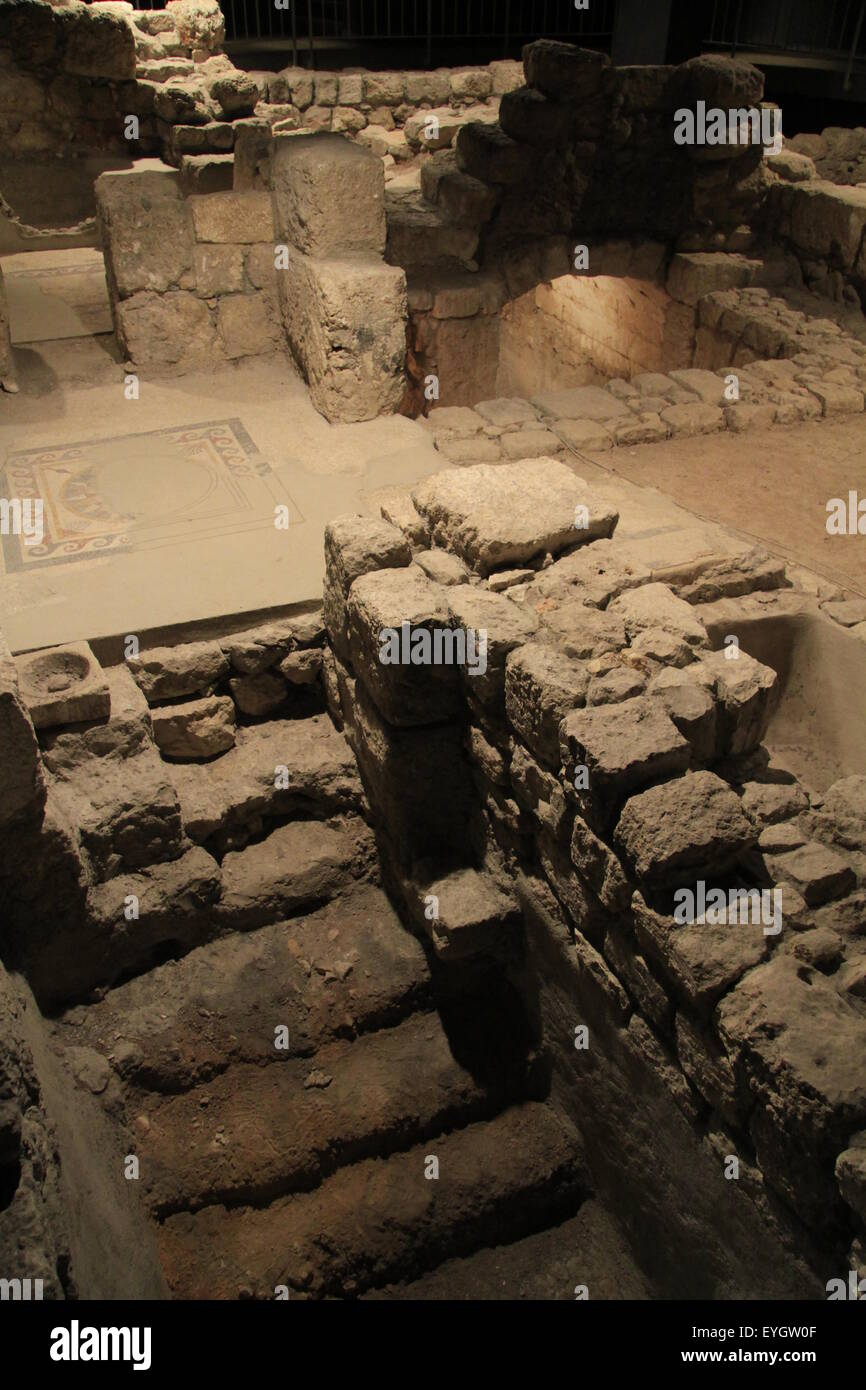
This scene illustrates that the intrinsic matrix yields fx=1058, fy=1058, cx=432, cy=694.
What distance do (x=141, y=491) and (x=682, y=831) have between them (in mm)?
3283

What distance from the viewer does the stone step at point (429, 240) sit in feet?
28.4

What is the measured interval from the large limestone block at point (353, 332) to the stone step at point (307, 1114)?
3257 mm

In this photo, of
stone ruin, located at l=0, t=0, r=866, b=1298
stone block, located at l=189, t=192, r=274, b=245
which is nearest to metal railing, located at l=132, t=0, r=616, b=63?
stone block, located at l=189, t=192, r=274, b=245

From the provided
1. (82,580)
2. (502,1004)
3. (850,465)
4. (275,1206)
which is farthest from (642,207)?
(275,1206)

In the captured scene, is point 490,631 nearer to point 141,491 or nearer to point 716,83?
point 141,491

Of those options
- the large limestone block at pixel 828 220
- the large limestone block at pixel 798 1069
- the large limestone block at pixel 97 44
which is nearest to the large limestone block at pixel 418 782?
the large limestone block at pixel 798 1069

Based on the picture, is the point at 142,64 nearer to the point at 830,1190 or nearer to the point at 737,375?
the point at 737,375

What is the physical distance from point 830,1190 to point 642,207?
29.4 feet

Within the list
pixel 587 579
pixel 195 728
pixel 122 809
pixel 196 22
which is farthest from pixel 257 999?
pixel 196 22

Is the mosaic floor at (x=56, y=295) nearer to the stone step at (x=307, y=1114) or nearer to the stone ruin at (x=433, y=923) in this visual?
the stone ruin at (x=433, y=923)

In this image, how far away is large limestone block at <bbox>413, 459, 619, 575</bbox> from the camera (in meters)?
3.83

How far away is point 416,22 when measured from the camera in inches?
497

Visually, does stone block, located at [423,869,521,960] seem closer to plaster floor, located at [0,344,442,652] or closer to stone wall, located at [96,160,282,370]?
plaster floor, located at [0,344,442,652]

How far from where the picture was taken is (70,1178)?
2834mm
